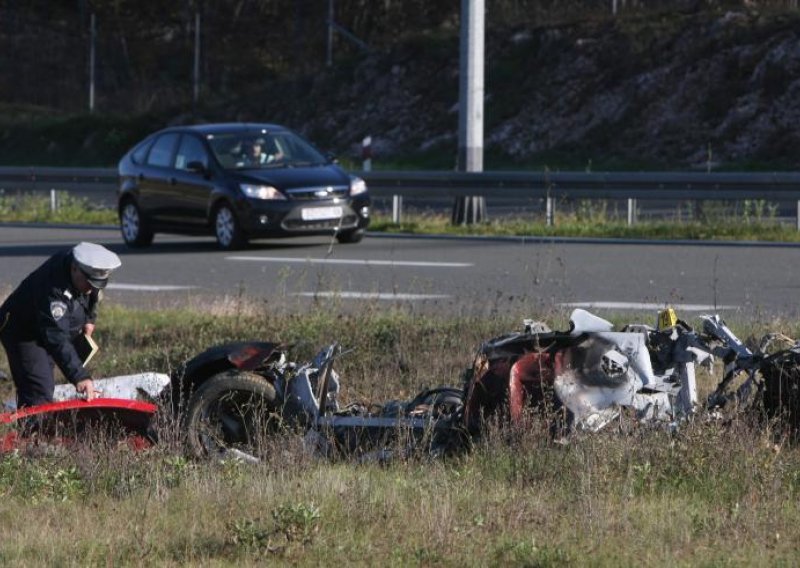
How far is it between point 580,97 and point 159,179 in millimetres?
18232

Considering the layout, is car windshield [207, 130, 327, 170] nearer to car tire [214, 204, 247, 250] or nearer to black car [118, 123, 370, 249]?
black car [118, 123, 370, 249]

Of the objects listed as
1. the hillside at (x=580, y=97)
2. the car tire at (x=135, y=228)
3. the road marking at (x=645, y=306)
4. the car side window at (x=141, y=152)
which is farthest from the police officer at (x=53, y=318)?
the hillside at (x=580, y=97)

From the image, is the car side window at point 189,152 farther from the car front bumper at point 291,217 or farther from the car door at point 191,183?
the car front bumper at point 291,217

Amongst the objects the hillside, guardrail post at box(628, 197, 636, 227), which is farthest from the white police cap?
the hillside

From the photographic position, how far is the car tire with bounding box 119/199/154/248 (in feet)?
66.4

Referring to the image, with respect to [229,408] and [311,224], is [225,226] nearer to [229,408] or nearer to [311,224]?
[311,224]

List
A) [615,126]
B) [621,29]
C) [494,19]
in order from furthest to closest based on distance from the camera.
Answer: [494,19]
[621,29]
[615,126]

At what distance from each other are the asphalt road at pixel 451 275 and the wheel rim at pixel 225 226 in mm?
280

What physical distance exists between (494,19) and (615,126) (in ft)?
24.8

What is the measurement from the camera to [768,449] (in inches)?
273

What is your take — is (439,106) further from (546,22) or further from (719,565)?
(719,565)

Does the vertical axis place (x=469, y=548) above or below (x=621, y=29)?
below

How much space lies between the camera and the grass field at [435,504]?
5766mm

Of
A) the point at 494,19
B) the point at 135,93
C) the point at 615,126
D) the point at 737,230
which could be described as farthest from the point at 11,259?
the point at 135,93
